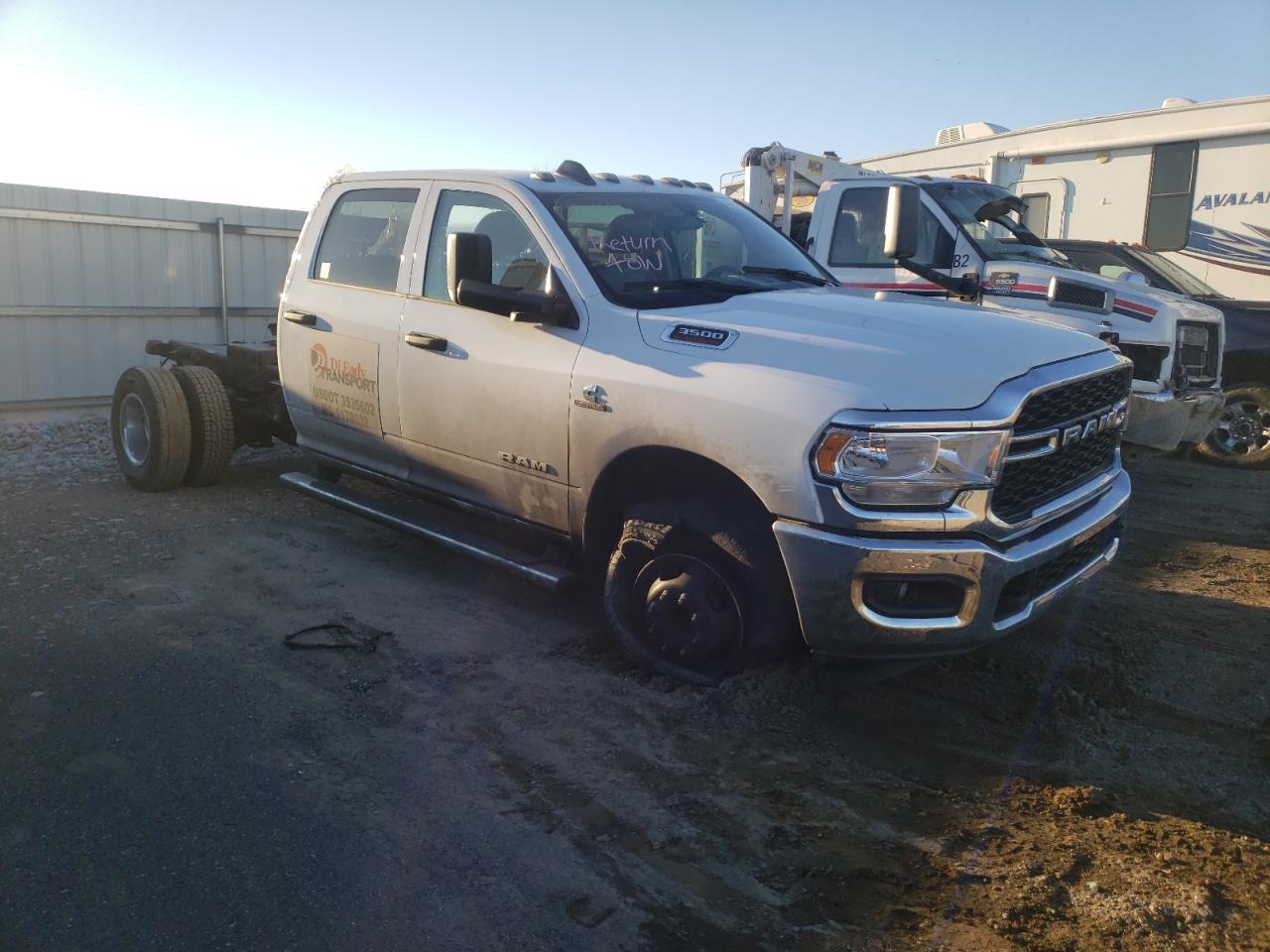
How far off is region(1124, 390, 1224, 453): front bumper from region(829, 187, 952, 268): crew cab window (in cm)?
205

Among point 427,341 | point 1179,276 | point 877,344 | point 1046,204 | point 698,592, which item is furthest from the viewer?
point 1046,204

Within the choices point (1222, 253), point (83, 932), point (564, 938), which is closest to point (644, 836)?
point (564, 938)

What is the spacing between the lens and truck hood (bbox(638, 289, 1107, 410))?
3.34 metres

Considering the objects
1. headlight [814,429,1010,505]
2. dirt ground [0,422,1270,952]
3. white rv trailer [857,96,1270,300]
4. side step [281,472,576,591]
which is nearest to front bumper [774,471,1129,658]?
headlight [814,429,1010,505]

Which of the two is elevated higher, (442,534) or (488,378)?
(488,378)

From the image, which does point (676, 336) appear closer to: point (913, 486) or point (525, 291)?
point (525, 291)

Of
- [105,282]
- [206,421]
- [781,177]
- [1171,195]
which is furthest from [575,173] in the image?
[1171,195]

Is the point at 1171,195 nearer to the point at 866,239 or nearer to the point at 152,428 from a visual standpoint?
the point at 866,239

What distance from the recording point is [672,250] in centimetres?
476

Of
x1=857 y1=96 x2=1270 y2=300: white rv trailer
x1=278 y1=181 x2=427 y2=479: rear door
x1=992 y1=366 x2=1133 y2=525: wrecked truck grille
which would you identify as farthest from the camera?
x1=857 y1=96 x2=1270 y2=300: white rv trailer

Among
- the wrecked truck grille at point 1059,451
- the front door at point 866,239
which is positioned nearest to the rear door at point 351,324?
the wrecked truck grille at point 1059,451

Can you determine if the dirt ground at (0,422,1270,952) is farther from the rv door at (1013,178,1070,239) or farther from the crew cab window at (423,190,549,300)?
the rv door at (1013,178,1070,239)

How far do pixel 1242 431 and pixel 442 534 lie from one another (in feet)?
26.1

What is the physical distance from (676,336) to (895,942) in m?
2.25
